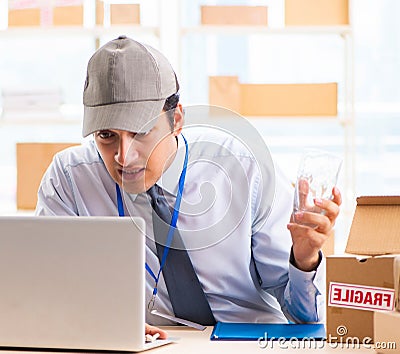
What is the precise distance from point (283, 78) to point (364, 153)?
527 mm

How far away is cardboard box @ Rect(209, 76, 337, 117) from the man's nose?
1.60m

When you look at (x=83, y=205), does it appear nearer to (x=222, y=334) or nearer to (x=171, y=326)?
(x=171, y=326)

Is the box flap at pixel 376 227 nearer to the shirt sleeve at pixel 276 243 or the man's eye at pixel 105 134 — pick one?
the shirt sleeve at pixel 276 243

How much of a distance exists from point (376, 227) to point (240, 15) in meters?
2.00

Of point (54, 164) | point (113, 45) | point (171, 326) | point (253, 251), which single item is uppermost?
point (113, 45)

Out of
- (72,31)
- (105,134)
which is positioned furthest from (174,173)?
(72,31)

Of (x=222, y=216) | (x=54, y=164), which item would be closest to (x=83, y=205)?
(x=54, y=164)

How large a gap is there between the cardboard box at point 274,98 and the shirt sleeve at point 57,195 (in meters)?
1.41

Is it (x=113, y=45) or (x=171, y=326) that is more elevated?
(x=113, y=45)

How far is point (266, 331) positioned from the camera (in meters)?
1.64

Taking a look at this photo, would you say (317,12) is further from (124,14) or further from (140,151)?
(140,151)

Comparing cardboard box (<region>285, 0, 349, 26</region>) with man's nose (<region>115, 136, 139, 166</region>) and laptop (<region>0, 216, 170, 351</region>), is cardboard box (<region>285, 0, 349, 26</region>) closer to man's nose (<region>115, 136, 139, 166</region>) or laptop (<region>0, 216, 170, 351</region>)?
man's nose (<region>115, 136, 139, 166</region>)

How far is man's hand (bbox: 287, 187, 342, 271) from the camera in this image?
153 cm

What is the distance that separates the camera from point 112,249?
1404 mm
